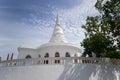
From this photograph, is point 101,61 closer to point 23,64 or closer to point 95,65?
point 95,65

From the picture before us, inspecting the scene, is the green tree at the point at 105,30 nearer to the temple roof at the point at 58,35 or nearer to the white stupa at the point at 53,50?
the white stupa at the point at 53,50

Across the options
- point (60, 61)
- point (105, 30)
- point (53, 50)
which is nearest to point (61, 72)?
point (60, 61)

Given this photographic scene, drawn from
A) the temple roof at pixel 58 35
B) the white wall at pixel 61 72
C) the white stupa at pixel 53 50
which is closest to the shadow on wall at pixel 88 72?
the white wall at pixel 61 72

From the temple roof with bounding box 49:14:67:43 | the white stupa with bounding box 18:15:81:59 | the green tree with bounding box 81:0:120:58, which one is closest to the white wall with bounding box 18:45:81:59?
the white stupa with bounding box 18:15:81:59

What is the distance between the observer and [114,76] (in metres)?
16.3

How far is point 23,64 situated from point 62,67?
3044 mm

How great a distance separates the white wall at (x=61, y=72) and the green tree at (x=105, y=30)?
64.7 inches

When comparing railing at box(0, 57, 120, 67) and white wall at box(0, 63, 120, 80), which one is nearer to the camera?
white wall at box(0, 63, 120, 80)

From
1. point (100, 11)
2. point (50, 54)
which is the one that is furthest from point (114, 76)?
point (50, 54)

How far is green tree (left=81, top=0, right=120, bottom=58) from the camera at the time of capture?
16688 millimetres

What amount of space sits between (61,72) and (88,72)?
79.2 inches

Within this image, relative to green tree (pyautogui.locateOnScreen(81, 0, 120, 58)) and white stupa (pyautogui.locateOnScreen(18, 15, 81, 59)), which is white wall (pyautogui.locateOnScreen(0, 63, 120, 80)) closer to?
green tree (pyautogui.locateOnScreen(81, 0, 120, 58))

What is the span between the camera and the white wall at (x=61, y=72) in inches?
585

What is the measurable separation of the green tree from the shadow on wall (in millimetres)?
1576
